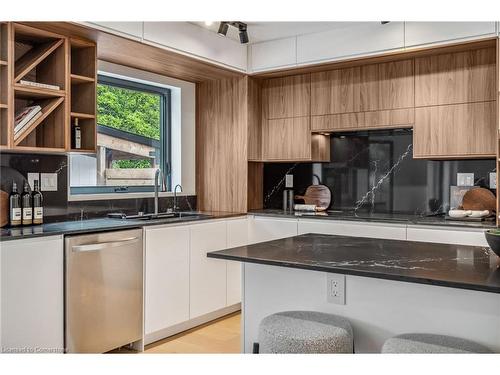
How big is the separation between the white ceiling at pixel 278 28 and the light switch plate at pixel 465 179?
1.51 metres

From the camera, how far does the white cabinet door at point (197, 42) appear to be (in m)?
3.46

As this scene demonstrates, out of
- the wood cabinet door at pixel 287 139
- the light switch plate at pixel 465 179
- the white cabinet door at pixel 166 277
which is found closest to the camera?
the white cabinet door at pixel 166 277

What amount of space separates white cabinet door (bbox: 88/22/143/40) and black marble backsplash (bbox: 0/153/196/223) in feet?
3.22

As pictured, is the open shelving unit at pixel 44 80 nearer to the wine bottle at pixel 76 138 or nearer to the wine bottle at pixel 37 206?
the wine bottle at pixel 76 138

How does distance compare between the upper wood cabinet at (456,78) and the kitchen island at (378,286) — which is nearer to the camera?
the kitchen island at (378,286)

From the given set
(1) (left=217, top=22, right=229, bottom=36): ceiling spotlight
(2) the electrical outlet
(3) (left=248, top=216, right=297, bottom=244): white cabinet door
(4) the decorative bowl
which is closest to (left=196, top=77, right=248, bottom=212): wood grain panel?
(3) (left=248, top=216, right=297, bottom=244): white cabinet door

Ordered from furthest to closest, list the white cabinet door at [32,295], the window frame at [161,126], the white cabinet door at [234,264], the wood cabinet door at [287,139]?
the wood cabinet door at [287,139] → the white cabinet door at [234,264] → the window frame at [161,126] → the white cabinet door at [32,295]

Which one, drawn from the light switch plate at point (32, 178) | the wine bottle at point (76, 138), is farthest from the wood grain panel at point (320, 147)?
the light switch plate at point (32, 178)

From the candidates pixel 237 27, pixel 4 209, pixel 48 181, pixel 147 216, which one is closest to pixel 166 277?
pixel 147 216

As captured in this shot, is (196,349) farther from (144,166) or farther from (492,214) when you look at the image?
(492,214)

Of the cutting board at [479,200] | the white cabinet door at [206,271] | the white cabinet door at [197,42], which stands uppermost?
the white cabinet door at [197,42]

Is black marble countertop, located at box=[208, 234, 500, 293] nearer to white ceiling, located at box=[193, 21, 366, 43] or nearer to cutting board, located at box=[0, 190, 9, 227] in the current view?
cutting board, located at box=[0, 190, 9, 227]

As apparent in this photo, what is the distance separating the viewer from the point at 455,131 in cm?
367

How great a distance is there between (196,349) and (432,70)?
9.06ft
